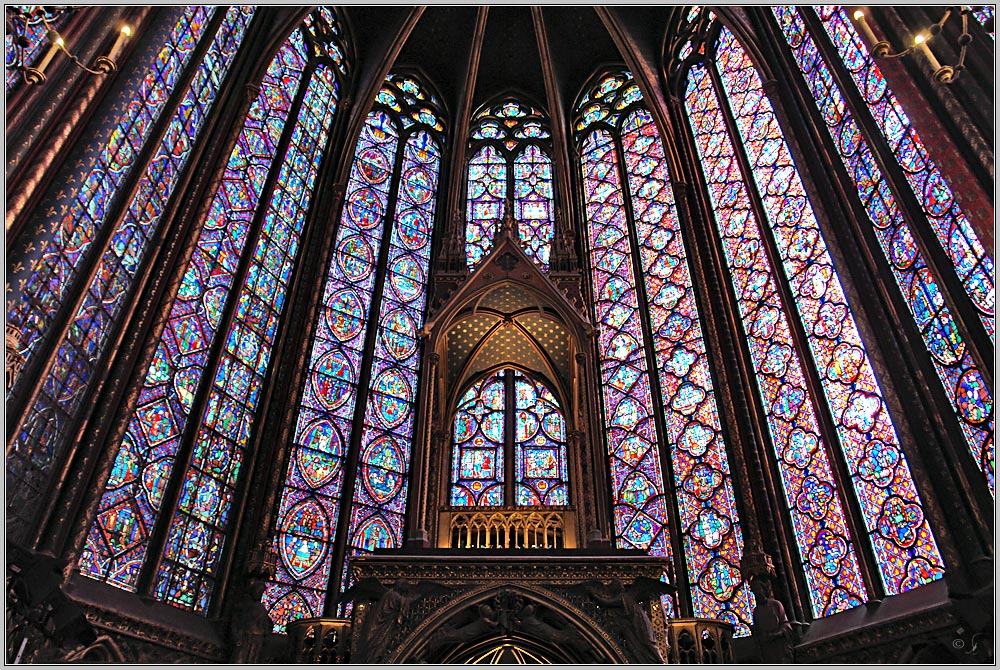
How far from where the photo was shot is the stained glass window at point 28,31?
5592 millimetres

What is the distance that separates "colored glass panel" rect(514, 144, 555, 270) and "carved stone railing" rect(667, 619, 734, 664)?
676 cm

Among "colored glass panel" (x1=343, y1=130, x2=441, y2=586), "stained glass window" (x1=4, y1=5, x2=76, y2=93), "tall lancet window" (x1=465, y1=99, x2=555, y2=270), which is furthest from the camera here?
"tall lancet window" (x1=465, y1=99, x2=555, y2=270)

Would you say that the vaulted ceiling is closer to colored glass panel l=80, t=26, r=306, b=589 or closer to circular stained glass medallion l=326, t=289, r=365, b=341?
colored glass panel l=80, t=26, r=306, b=589

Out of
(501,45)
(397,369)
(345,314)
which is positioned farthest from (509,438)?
(501,45)

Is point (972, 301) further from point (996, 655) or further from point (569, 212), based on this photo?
point (569, 212)

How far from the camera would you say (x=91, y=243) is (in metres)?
6.93

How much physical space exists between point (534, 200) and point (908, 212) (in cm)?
759

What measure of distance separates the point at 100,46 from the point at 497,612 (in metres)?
6.30

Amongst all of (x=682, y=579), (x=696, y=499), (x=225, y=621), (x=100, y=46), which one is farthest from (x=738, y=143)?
(x=225, y=621)

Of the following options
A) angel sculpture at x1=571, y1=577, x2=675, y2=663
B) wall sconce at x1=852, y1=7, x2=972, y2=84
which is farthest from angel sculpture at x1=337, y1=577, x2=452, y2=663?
wall sconce at x1=852, y1=7, x2=972, y2=84

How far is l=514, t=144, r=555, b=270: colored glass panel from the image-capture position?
13148 mm

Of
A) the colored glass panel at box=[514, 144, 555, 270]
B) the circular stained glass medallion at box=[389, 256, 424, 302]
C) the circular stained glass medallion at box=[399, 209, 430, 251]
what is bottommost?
the circular stained glass medallion at box=[389, 256, 424, 302]

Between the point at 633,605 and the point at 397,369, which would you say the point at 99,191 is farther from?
the point at 633,605

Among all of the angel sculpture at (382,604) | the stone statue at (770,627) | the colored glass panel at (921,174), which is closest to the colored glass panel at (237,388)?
the angel sculpture at (382,604)
